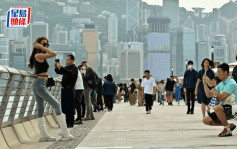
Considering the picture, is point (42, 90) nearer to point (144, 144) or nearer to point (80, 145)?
point (80, 145)

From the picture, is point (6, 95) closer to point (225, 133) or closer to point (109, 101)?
point (225, 133)

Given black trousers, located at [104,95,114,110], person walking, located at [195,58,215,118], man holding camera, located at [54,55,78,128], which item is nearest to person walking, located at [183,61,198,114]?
person walking, located at [195,58,215,118]

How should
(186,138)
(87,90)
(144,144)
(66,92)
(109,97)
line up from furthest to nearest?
1. (109,97)
2. (87,90)
3. (66,92)
4. (186,138)
5. (144,144)

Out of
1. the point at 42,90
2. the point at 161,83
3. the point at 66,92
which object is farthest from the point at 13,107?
the point at 161,83

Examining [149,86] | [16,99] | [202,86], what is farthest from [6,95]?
[149,86]

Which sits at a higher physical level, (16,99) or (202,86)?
(16,99)

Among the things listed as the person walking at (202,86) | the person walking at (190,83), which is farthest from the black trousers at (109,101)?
the person walking at (202,86)

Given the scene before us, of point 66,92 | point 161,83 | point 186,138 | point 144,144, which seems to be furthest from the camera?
point 161,83

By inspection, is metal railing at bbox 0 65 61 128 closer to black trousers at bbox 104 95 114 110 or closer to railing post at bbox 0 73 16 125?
railing post at bbox 0 73 16 125

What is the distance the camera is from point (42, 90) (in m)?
9.43

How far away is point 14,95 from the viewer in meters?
9.19

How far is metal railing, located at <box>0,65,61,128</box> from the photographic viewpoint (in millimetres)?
8312

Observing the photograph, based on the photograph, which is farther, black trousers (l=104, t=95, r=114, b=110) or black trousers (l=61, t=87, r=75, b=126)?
black trousers (l=104, t=95, r=114, b=110)

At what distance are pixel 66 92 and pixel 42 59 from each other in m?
2.98
